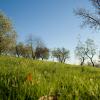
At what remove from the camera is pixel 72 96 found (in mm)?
3311

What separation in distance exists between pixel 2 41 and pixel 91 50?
5969 centimetres

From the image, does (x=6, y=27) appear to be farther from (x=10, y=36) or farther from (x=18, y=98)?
(x=18, y=98)

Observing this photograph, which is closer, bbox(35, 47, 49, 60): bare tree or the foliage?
the foliage

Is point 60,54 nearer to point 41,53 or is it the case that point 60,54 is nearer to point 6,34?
point 41,53

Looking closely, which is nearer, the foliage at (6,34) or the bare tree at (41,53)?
the foliage at (6,34)

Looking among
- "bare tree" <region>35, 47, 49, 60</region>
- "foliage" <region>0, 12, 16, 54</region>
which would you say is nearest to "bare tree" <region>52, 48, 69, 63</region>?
"bare tree" <region>35, 47, 49, 60</region>

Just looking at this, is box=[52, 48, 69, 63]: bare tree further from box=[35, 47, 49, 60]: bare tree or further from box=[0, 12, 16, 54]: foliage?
box=[0, 12, 16, 54]: foliage

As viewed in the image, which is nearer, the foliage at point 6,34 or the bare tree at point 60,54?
the foliage at point 6,34

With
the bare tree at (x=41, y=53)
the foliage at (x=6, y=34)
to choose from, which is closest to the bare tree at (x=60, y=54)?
the bare tree at (x=41, y=53)

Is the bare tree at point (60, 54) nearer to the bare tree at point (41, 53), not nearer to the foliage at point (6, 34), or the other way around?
the bare tree at point (41, 53)

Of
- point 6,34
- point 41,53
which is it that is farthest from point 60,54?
point 6,34

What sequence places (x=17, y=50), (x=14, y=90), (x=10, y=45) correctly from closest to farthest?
1. (x=14, y=90)
2. (x=10, y=45)
3. (x=17, y=50)

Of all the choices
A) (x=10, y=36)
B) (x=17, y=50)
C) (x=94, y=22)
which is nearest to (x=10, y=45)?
(x=10, y=36)

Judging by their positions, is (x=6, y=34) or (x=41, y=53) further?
(x=41, y=53)
